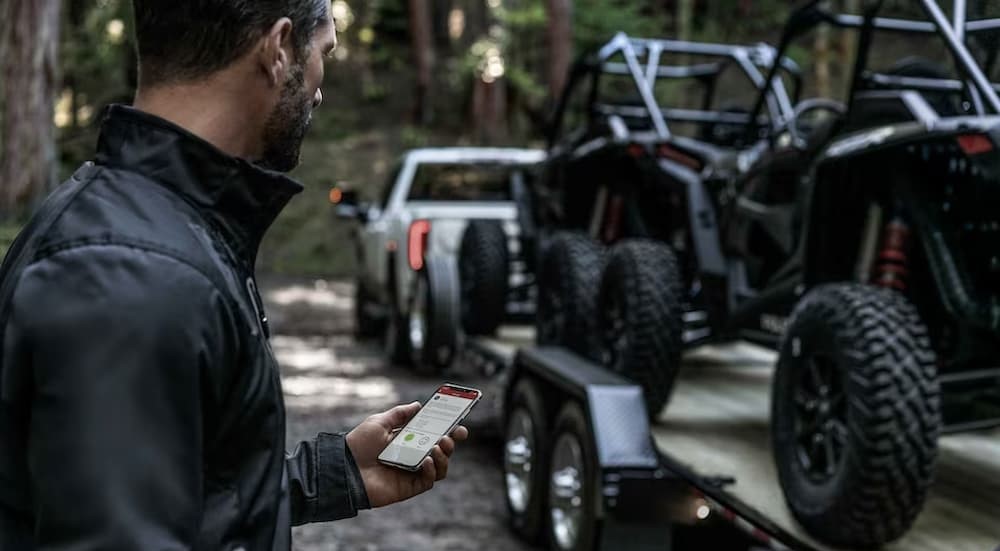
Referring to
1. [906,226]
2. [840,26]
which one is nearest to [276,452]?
[906,226]

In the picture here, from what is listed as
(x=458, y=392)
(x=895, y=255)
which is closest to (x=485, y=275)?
(x=895, y=255)

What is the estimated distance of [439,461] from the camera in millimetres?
2252

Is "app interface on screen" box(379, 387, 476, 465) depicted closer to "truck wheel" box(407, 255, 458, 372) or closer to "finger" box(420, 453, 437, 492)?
"finger" box(420, 453, 437, 492)

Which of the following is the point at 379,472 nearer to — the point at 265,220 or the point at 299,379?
the point at 265,220

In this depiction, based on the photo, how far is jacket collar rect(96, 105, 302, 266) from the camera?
1699 mm

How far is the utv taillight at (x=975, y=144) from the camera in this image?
12.9 ft

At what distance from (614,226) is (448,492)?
2.02 metres

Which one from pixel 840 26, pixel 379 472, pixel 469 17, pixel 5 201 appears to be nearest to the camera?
pixel 379 472

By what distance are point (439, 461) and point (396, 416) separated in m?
0.12

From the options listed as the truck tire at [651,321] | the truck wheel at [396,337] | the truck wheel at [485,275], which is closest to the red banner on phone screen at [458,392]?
the truck tire at [651,321]

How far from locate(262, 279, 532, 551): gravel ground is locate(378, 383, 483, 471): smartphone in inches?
172

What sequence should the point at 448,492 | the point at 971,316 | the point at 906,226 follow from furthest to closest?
the point at 448,492 < the point at 906,226 < the point at 971,316

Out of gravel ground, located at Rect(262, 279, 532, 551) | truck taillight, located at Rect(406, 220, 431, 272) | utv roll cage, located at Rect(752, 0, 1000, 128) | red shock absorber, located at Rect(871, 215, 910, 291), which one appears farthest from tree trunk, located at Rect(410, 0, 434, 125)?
red shock absorber, located at Rect(871, 215, 910, 291)

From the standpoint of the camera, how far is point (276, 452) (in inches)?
69.0
